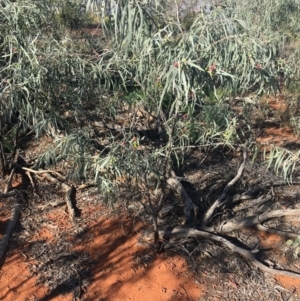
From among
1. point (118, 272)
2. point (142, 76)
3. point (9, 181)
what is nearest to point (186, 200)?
point (118, 272)

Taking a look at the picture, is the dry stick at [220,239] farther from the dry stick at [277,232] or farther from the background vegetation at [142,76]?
the background vegetation at [142,76]

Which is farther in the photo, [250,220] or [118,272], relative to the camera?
[250,220]

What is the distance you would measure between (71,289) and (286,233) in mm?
2235

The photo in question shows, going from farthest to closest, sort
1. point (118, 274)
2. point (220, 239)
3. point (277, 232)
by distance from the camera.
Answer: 1. point (277, 232)
2. point (220, 239)
3. point (118, 274)

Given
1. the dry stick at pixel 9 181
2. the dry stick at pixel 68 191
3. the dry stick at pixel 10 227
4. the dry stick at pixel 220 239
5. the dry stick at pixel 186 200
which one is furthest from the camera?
the dry stick at pixel 9 181

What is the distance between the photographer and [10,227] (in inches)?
158

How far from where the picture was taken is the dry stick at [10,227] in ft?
12.3

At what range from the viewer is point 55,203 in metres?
4.41

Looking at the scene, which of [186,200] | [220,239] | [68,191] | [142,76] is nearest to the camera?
[142,76]

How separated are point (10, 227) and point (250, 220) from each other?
8.45 feet

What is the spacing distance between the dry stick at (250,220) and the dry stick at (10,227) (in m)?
2.06

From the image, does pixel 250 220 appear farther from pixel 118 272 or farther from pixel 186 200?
pixel 118 272

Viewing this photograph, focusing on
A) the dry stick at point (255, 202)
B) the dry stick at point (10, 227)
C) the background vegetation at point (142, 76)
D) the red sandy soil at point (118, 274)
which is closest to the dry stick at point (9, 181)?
the background vegetation at point (142, 76)

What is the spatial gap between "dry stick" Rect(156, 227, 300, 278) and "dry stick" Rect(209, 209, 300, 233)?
148mm
